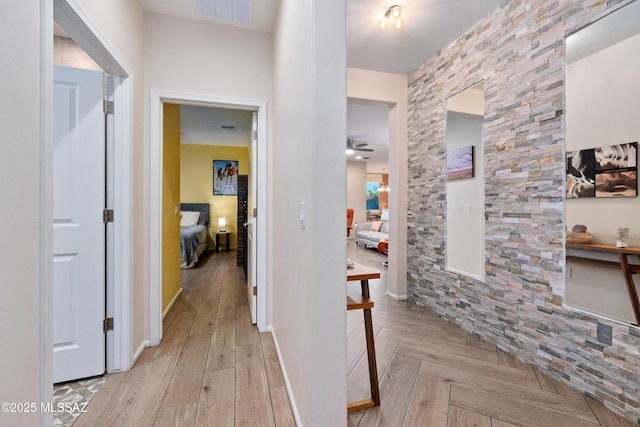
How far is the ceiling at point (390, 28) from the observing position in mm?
2123

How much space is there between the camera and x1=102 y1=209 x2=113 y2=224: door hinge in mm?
1738

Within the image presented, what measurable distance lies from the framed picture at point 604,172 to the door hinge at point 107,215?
3013 millimetres

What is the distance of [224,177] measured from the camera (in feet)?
22.4

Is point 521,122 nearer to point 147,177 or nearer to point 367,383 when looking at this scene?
point 367,383

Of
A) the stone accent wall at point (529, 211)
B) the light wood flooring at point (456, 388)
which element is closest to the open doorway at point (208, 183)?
the light wood flooring at point (456, 388)

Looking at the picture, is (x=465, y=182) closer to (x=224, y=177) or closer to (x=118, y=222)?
(x=118, y=222)

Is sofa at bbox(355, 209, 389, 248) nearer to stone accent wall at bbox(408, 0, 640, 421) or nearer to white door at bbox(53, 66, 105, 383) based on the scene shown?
stone accent wall at bbox(408, 0, 640, 421)

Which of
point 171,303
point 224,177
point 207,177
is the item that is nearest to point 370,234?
point 224,177

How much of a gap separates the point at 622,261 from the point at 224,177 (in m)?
6.85

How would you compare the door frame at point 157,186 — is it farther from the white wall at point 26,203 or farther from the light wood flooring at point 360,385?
the white wall at point 26,203

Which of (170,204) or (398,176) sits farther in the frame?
(398,176)

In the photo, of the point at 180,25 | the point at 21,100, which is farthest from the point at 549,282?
the point at 180,25

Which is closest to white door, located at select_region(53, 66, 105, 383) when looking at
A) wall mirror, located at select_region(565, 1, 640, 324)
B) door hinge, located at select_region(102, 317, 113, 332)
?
door hinge, located at select_region(102, 317, 113, 332)

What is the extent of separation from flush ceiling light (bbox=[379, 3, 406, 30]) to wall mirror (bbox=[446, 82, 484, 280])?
936mm
